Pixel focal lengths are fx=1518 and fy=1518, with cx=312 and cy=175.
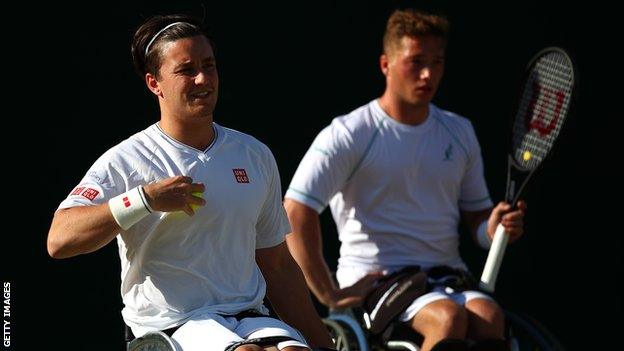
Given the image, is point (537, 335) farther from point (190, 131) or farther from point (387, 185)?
point (190, 131)

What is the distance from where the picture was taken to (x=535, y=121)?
17.1 ft

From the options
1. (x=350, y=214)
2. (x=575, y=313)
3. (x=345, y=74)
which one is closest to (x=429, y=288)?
(x=350, y=214)

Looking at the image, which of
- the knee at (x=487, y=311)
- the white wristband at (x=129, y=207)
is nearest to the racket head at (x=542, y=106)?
the knee at (x=487, y=311)

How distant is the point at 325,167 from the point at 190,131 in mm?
1296

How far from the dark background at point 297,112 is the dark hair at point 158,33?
Result: 1.51m

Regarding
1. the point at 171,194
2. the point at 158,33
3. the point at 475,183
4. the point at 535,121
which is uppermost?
the point at 158,33

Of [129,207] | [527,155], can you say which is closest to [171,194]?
[129,207]

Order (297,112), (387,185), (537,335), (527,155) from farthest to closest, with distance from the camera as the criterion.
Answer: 1. (297,112)
2. (387,185)
3. (527,155)
4. (537,335)

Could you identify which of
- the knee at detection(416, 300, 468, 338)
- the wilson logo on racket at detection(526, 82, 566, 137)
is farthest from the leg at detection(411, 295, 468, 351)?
the wilson logo on racket at detection(526, 82, 566, 137)

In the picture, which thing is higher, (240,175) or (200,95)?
(200,95)

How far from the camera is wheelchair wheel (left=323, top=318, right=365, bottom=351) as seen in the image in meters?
4.91

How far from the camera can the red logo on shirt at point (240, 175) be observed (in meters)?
3.95

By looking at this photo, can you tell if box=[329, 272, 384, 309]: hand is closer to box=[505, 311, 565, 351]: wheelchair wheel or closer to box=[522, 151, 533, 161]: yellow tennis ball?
box=[505, 311, 565, 351]: wheelchair wheel

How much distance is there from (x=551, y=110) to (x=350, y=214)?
0.79 m
